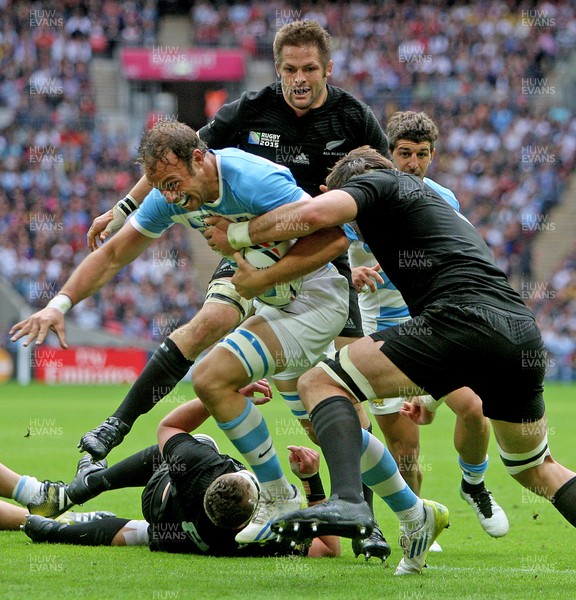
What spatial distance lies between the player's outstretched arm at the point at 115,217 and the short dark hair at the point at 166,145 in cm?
120

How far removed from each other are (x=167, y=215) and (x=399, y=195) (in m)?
1.52

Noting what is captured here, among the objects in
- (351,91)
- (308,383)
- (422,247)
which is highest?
(351,91)

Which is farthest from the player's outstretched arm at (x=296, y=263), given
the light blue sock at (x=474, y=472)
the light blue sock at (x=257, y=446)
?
the light blue sock at (x=474, y=472)

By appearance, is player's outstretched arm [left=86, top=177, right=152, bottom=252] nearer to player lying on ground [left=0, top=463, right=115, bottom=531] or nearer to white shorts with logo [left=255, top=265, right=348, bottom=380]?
white shorts with logo [left=255, top=265, right=348, bottom=380]

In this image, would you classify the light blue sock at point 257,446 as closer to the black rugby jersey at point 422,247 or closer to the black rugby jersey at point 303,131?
the black rugby jersey at point 422,247

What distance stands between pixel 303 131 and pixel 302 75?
0.43 meters

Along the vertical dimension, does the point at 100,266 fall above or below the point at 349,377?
above

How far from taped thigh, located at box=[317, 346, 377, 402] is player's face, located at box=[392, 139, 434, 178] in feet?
8.25

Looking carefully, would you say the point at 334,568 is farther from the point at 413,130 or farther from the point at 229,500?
the point at 413,130

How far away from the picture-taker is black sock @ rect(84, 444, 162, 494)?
639cm

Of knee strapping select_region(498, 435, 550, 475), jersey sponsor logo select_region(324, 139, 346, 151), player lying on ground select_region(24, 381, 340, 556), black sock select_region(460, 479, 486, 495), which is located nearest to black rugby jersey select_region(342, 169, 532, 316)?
knee strapping select_region(498, 435, 550, 475)

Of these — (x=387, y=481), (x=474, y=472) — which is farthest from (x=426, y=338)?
(x=474, y=472)

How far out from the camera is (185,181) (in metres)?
5.20

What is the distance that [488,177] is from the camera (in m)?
28.6
